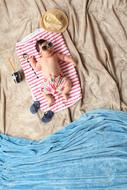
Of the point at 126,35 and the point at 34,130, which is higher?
the point at 126,35

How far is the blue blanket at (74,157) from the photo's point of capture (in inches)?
52.4

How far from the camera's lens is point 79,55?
1.56 metres

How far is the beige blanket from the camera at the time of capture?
59.3 inches

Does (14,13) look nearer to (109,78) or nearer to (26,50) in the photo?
(26,50)

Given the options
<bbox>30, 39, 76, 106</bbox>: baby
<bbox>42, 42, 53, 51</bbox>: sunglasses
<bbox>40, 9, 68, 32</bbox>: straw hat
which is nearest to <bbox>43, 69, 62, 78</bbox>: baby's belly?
<bbox>30, 39, 76, 106</bbox>: baby

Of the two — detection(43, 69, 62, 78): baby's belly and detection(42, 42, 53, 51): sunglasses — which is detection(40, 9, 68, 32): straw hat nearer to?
detection(42, 42, 53, 51): sunglasses

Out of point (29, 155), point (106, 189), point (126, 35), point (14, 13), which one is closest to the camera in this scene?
point (106, 189)

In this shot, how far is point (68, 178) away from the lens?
1.36m

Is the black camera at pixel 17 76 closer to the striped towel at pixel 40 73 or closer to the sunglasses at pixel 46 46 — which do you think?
the striped towel at pixel 40 73

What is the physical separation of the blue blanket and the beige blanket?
0.06 metres

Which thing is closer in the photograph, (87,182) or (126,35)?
(87,182)

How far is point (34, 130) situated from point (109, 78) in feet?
1.45

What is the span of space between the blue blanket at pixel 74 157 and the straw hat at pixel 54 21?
47 centimetres

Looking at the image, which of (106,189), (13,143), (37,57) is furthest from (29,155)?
(37,57)
